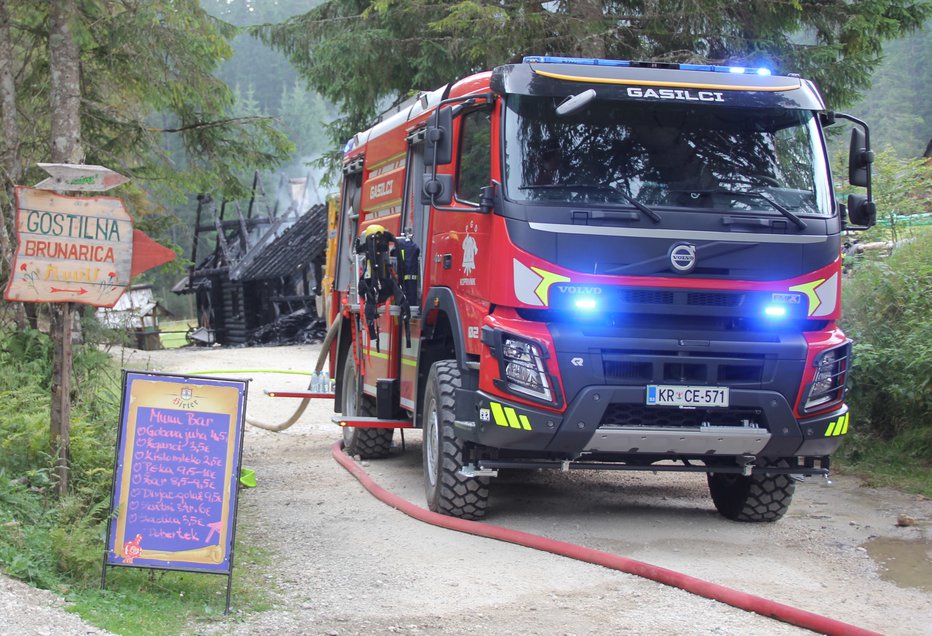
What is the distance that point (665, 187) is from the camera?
7.96m

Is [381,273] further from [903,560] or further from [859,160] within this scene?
[903,560]

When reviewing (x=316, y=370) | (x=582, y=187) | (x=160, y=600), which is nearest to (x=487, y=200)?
(x=582, y=187)

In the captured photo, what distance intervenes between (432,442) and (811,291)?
9.96 feet

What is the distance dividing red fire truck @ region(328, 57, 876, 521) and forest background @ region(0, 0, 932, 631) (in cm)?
246

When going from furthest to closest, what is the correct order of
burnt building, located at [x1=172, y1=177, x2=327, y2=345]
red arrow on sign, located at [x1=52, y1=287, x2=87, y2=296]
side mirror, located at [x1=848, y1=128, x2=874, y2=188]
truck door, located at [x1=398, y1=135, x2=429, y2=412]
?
burnt building, located at [x1=172, y1=177, x2=327, y2=345] < truck door, located at [x1=398, y1=135, x2=429, y2=412] < side mirror, located at [x1=848, y1=128, x2=874, y2=188] < red arrow on sign, located at [x1=52, y1=287, x2=87, y2=296]

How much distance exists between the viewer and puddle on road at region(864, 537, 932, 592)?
7.01m

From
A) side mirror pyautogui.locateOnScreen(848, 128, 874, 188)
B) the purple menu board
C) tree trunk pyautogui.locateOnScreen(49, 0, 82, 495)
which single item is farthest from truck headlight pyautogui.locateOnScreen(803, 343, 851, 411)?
tree trunk pyautogui.locateOnScreen(49, 0, 82, 495)

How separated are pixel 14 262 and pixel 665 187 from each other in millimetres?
4307

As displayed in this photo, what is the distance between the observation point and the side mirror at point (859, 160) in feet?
27.1

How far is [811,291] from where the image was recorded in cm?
789

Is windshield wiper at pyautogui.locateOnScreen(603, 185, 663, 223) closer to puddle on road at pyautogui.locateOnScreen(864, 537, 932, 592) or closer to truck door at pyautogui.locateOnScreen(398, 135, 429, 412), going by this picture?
truck door at pyautogui.locateOnScreen(398, 135, 429, 412)

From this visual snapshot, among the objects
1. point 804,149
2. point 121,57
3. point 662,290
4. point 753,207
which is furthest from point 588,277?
point 121,57

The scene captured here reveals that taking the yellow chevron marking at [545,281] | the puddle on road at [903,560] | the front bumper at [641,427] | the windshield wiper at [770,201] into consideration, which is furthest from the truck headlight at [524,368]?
the puddle on road at [903,560]

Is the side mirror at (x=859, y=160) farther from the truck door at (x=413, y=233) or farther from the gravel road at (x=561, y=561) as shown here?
the truck door at (x=413, y=233)
